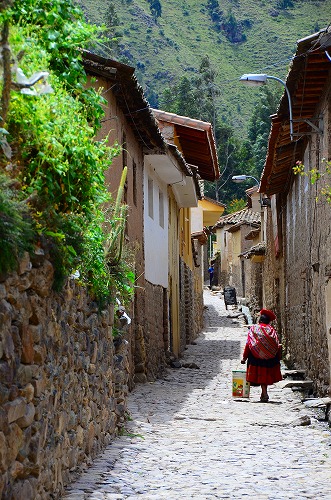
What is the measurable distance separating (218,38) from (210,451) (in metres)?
114

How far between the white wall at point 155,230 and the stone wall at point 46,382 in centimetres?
1065

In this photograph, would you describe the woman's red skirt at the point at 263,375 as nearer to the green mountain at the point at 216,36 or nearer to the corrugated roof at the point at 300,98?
the corrugated roof at the point at 300,98

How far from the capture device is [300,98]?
15180 millimetres

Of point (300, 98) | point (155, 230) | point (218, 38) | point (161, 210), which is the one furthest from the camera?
point (218, 38)

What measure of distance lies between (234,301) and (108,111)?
3705cm

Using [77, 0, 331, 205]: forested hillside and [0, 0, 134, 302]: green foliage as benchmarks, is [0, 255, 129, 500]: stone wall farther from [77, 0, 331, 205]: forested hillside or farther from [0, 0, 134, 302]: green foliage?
[77, 0, 331, 205]: forested hillside

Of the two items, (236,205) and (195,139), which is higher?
(236,205)

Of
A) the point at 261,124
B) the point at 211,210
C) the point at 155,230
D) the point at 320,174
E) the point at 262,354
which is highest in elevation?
the point at 261,124

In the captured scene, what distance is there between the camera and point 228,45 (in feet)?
390

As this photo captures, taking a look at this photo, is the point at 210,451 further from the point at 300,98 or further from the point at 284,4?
the point at 284,4

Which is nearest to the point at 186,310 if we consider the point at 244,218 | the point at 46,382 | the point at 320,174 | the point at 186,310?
the point at 186,310

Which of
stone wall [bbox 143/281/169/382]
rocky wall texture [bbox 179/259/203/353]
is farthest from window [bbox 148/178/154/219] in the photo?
rocky wall texture [bbox 179/259/203/353]

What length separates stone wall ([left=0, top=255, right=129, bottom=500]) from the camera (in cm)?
568

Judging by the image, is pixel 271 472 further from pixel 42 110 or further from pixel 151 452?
pixel 42 110
